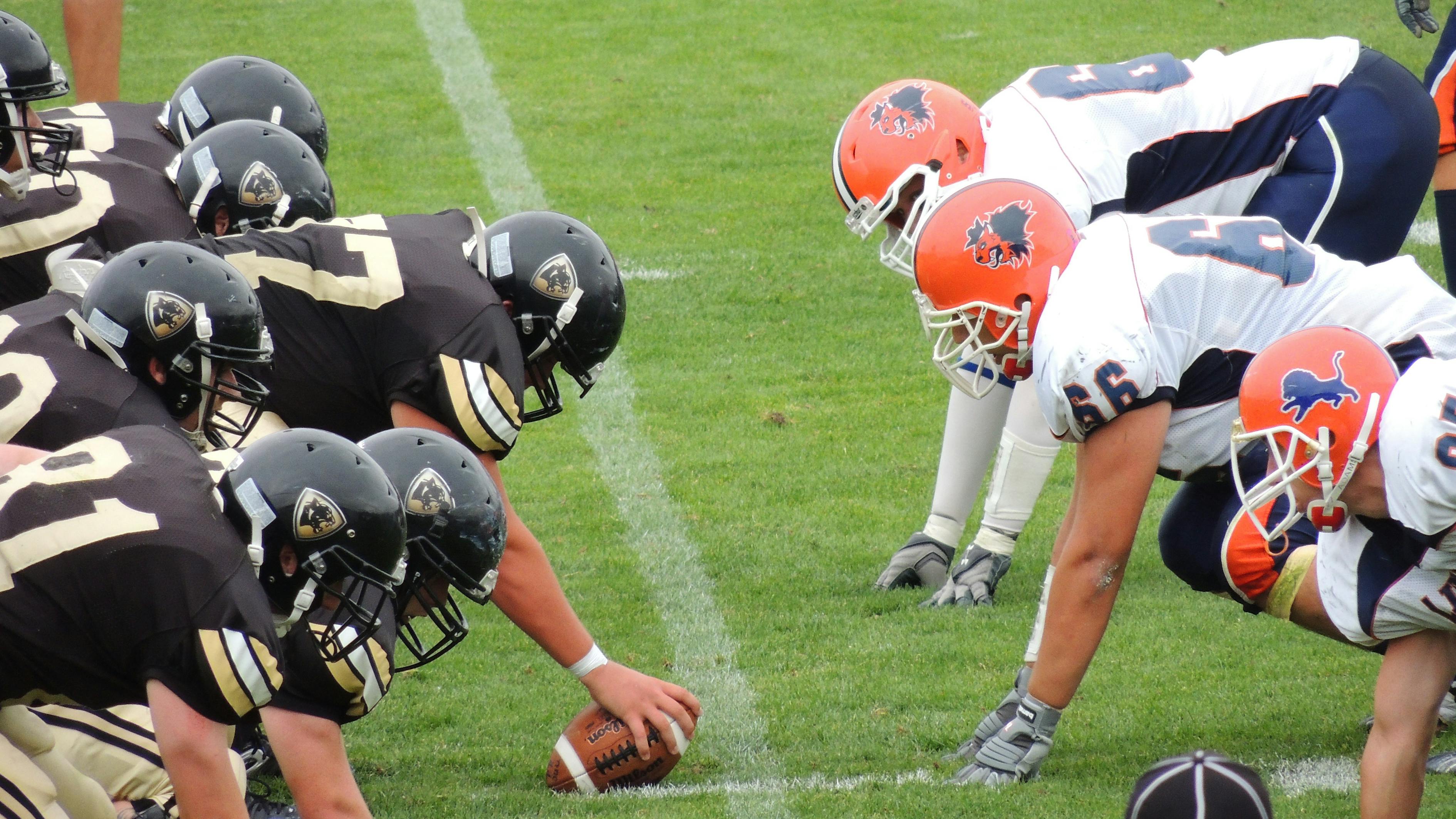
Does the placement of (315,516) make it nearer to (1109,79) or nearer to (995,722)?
(995,722)

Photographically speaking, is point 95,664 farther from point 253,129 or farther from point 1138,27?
point 1138,27

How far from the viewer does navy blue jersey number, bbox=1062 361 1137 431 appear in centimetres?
296

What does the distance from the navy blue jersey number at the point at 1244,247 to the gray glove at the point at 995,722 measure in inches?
41.2

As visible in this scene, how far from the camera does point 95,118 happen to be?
4.44 metres

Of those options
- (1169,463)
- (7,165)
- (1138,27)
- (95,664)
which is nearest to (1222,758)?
(1169,463)

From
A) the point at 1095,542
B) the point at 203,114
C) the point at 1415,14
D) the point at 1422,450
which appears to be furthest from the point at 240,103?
the point at 1415,14

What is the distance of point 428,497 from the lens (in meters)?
2.88

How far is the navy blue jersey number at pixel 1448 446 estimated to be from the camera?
2537 millimetres

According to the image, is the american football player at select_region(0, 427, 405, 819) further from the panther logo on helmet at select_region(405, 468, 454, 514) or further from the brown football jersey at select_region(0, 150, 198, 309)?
the brown football jersey at select_region(0, 150, 198, 309)

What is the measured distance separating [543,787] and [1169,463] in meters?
1.61

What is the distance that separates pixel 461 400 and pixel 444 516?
0.50 meters

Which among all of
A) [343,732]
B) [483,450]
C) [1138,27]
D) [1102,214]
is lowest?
[1138,27]

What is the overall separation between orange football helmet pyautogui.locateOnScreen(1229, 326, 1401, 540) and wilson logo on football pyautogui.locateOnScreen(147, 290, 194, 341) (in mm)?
2103

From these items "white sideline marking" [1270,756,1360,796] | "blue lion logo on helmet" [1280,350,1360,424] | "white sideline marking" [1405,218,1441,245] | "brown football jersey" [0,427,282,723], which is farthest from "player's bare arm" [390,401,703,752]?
"white sideline marking" [1405,218,1441,245]
